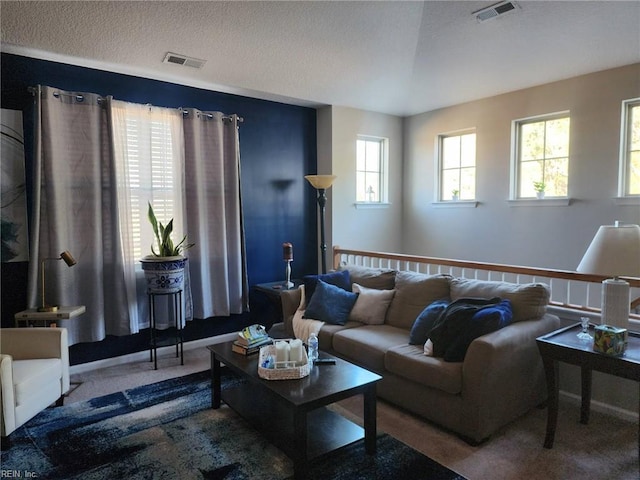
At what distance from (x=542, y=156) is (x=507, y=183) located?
0.43 meters

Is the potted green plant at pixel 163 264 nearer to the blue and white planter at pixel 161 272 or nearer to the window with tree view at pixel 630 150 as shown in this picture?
the blue and white planter at pixel 161 272

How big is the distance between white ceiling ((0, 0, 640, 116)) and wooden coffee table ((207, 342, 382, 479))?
2467mm

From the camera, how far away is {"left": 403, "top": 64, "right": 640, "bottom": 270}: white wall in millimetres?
3875

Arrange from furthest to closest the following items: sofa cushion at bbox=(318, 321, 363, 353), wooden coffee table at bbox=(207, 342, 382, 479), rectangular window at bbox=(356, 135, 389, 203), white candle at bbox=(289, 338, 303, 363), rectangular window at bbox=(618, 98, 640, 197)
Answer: rectangular window at bbox=(356, 135, 389, 203), rectangular window at bbox=(618, 98, 640, 197), sofa cushion at bbox=(318, 321, 363, 353), white candle at bbox=(289, 338, 303, 363), wooden coffee table at bbox=(207, 342, 382, 479)

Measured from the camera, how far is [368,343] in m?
2.99

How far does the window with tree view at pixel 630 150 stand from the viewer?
149 inches

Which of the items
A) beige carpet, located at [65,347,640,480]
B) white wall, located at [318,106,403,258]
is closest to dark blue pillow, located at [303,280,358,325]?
beige carpet, located at [65,347,640,480]

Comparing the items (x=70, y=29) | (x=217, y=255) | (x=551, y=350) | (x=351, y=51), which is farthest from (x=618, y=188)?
(x=70, y=29)

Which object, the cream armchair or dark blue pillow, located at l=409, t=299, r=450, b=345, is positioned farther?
dark blue pillow, located at l=409, t=299, r=450, b=345

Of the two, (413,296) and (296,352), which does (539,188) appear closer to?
(413,296)

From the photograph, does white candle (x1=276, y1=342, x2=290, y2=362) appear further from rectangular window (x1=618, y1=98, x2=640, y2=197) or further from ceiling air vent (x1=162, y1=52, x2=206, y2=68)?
rectangular window (x1=618, y1=98, x2=640, y2=197)

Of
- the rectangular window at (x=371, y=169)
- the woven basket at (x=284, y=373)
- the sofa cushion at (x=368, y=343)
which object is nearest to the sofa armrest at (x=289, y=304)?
the sofa cushion at (x=368, y=343)

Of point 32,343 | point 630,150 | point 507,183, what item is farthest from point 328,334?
point 630,150

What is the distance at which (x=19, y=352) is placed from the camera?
276 centimetres
